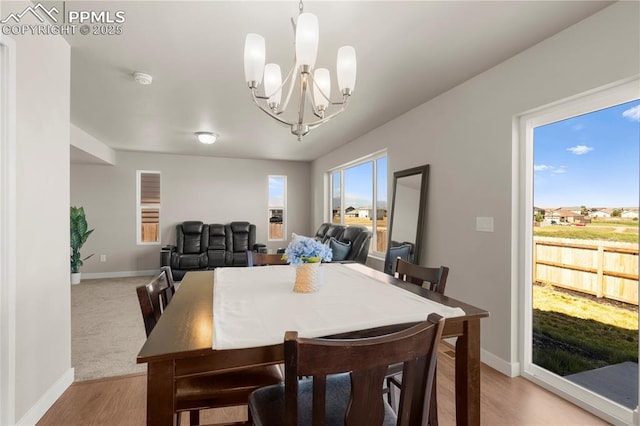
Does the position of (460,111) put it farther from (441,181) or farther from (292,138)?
(292,138)

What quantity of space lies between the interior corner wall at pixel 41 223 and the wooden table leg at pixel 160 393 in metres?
1.33

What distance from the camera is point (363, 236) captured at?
4.00 m

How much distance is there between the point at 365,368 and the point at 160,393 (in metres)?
0.60

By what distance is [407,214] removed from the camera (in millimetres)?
3508

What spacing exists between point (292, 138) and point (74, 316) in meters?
3.65

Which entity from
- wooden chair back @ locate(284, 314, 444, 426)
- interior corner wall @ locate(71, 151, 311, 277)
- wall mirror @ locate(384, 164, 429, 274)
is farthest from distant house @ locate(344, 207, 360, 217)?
wooden chair back @ locate(284, 314, 444, 426)

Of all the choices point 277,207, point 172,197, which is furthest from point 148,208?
point 277,207

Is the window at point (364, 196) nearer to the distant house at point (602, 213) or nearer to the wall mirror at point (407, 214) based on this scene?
the wall mirror at point (407, 214)

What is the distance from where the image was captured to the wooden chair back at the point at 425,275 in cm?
161

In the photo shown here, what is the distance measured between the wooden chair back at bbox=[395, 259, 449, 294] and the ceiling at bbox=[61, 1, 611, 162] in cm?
149

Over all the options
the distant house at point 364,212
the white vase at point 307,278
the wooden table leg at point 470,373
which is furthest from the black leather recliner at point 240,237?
the wooden table leg at point 470,373

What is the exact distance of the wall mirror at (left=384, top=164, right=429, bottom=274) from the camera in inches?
128

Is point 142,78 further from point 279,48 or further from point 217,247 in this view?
point 217,247

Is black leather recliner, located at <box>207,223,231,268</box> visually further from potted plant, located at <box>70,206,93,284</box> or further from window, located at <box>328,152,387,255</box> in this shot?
window, located at <box>328,152,387,255</box>
